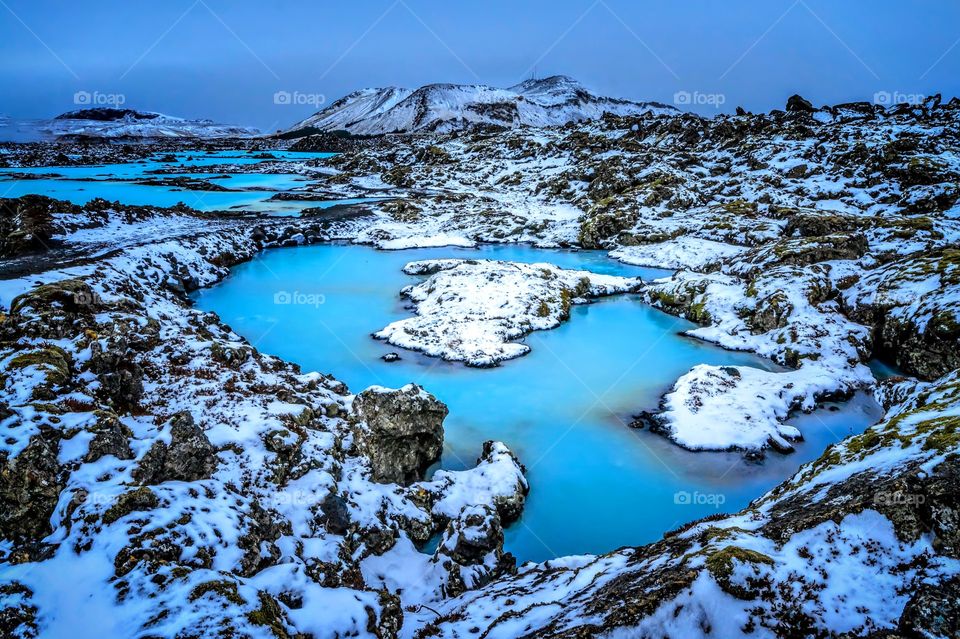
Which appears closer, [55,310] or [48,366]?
[48,366]

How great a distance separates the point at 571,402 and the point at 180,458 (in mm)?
14334

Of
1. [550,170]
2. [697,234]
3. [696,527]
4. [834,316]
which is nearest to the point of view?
[696,527]

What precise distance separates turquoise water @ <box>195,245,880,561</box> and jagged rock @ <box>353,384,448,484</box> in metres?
1.73

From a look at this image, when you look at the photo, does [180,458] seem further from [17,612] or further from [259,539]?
[17,612]

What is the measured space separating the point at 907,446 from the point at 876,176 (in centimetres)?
5998

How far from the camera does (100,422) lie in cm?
1149

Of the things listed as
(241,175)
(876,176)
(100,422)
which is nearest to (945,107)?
(876,176)

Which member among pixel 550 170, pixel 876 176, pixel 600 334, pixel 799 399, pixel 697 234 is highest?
pixel 550 170

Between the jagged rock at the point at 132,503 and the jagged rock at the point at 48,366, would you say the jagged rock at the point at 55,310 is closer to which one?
the jagged rock at the point at 48,366

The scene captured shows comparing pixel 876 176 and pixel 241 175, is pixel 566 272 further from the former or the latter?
pixel 241 175

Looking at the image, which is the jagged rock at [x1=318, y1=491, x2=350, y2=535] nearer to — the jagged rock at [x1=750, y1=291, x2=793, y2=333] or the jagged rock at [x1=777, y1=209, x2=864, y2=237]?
the jagged rock at [x1=750, y1=291, x2=793, y2=333]

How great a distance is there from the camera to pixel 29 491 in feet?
30.9

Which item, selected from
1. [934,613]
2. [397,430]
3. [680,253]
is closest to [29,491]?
[397,430]

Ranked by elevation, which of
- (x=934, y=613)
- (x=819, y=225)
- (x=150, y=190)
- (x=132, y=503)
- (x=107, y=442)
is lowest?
(x=934, y=613)
